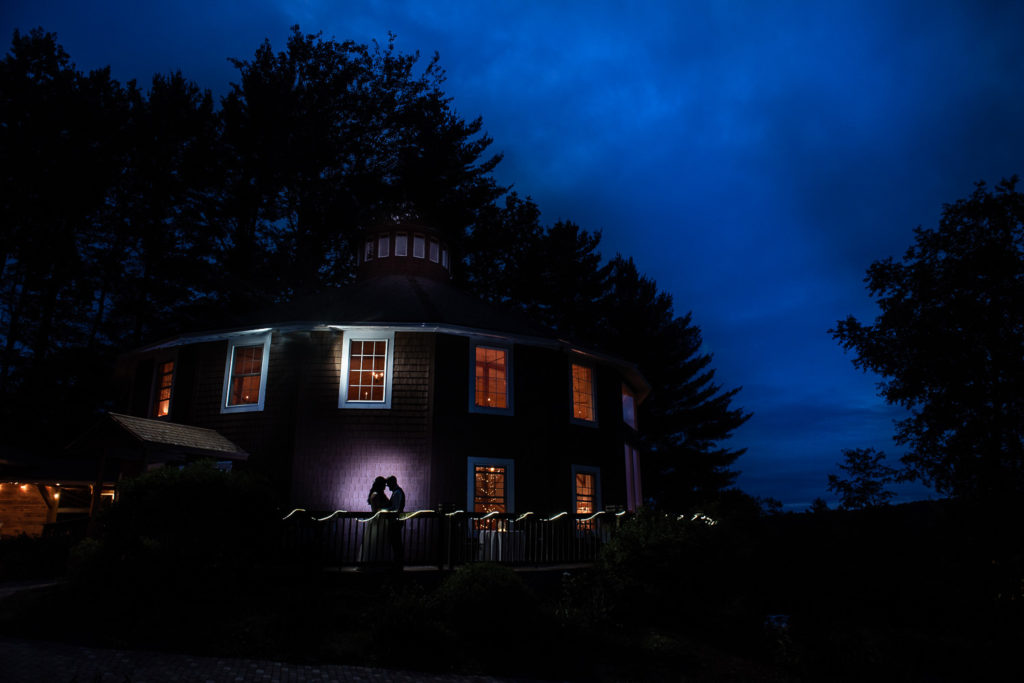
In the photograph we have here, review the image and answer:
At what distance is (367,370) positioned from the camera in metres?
17.6

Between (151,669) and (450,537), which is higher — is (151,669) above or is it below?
below

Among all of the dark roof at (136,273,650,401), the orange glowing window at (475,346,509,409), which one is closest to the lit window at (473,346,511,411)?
the orange glowing window at (475,346,509,409)

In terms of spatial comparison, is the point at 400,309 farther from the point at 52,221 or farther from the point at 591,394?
the point at 52,221

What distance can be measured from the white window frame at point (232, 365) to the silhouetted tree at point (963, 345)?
2030 centimetres

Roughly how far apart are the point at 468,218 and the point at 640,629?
2930 centimetres

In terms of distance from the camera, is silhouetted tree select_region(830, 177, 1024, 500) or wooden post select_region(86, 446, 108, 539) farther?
silhouetted tree select_region(830, 177, 1024, 500)

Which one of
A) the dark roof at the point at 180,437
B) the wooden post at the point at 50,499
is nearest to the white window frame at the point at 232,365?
the dark roof at the point at 180,437

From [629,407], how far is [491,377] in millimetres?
8080

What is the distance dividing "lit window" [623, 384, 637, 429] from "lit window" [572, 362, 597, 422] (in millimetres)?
3882

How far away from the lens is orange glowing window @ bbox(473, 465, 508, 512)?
1736 centimetres

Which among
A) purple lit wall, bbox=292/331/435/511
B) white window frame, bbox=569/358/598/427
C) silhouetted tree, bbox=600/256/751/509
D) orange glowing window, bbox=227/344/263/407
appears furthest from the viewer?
silhouetted tree, bbox=600/256/751/509

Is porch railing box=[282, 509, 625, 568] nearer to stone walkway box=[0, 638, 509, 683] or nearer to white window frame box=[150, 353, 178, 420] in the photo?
stone walkway box=[0, 638, 509, 683]

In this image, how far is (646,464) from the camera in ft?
131

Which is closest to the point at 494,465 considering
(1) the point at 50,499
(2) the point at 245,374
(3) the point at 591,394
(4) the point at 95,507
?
(3) the point at 591,394
